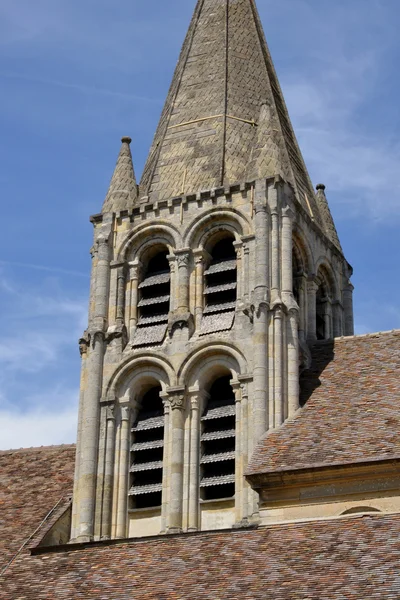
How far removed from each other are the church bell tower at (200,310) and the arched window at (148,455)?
0.12 ft

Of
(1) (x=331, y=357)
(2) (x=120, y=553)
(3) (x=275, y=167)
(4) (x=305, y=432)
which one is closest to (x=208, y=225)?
(3) (x=275, y=167)

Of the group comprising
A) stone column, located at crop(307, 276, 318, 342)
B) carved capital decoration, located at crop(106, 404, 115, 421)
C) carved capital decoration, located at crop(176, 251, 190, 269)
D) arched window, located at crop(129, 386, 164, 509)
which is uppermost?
carved capital decoration, located at crop(176, 251, 190, 269)

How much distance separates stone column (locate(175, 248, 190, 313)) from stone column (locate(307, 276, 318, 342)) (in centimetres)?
361

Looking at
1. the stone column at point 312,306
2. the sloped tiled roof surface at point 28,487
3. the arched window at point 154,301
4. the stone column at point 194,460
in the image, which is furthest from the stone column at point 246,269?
the sloped tiled roof surface at point 28,487

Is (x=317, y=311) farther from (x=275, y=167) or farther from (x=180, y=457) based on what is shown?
(x=180, y=457)

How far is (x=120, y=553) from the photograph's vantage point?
29.6 meters

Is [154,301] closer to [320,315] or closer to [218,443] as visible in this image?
[218,443]

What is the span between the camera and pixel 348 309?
42750 millimetres

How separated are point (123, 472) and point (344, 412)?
19.5 ft

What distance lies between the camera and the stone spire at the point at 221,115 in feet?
132

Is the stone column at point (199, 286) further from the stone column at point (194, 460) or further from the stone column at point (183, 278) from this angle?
the stone column at point (194, 460)

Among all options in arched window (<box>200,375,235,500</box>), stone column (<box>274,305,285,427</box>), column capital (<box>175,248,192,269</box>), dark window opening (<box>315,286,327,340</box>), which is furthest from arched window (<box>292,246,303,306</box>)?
arched window (<box>200,375,235,500</box>)

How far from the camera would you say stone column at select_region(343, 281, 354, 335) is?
42.4 metres

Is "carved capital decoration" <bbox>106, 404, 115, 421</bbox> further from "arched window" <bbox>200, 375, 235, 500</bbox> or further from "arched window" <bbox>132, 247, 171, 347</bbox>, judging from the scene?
"arched window" <bbox>200, 375, 235, 500</bbox>
